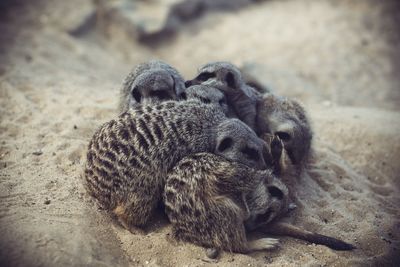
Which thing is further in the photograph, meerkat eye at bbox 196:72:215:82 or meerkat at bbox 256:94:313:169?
meerkat eye at bbox 196:72:215:82

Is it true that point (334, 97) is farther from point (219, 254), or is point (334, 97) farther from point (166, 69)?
point (219, 254)

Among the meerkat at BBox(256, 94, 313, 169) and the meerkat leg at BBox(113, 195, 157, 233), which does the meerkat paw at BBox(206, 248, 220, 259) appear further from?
the meerkat at BBox(256, 94, 313, 169)

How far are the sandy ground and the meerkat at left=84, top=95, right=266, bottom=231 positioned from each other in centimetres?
17

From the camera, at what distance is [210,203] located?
7.86 feet

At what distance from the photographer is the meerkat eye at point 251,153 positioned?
8.91 feet

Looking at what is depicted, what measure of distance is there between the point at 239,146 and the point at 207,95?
642mm

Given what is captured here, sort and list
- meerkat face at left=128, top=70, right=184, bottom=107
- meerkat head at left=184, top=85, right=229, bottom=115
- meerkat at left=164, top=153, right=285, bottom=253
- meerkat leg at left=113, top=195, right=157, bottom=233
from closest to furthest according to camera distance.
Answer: meerkat at left=164, top=153, right=285, bottom=253, meerkat leg at left=113, top=195, right=157, bottom=233, meerkat head at left=184, top=85, right=229, bottom=115, meerkat face at left=128, top=70, right=184, bottom=107

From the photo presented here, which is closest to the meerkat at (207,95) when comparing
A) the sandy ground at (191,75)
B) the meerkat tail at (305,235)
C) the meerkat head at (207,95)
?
the meerkat head at (207,95)

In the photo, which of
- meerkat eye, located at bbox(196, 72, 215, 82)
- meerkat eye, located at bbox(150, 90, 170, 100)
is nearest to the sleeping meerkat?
meerkat eye, located at bbox(150, 90, 170, 100)

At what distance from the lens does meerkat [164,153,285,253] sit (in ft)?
7.86

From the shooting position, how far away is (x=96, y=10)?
6.36 m

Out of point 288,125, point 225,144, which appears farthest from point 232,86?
point 225,144

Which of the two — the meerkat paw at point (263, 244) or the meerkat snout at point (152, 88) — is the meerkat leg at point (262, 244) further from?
the meerkat snout at point (152, 88)

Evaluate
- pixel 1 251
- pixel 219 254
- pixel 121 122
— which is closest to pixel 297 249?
pixel 219 254
